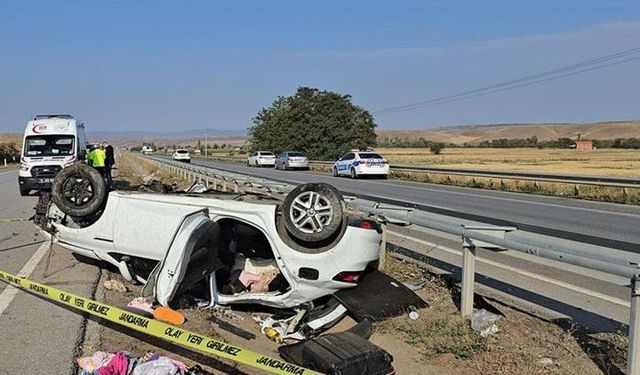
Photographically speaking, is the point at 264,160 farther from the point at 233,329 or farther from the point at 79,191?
the point at 233,329

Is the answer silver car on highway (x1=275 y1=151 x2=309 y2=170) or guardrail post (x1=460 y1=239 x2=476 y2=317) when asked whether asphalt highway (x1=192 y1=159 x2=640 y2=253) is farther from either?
silver car on highway (x1=275 y1=151 x2=309 y2=170)

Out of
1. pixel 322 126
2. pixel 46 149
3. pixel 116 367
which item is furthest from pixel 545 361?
pixel 322 126

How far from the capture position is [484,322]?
5.23 metres

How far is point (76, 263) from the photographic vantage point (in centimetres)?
804

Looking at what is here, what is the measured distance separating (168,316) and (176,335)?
1.00 metres

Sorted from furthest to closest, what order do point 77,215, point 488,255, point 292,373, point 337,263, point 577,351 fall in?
point 488,255, point 77,215, point 337,263, point 577,351, point 292,373

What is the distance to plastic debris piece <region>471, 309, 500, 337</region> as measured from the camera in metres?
5.11

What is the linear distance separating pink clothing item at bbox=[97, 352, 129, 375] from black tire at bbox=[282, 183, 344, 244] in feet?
6.26

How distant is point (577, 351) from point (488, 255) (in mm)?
4369

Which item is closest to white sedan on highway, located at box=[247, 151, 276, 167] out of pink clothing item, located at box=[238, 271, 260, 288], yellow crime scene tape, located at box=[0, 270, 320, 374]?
pink clothing item, located at box=[238, 271, 260, 288]

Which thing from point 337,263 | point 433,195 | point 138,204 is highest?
point 138,204

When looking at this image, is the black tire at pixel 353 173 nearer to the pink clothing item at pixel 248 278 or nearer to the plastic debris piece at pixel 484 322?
the pink clothing item at pixel 248 278

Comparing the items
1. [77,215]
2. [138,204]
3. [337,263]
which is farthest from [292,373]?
[77,215]

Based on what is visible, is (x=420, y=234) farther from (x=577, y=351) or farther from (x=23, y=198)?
(x=23, y=198)
